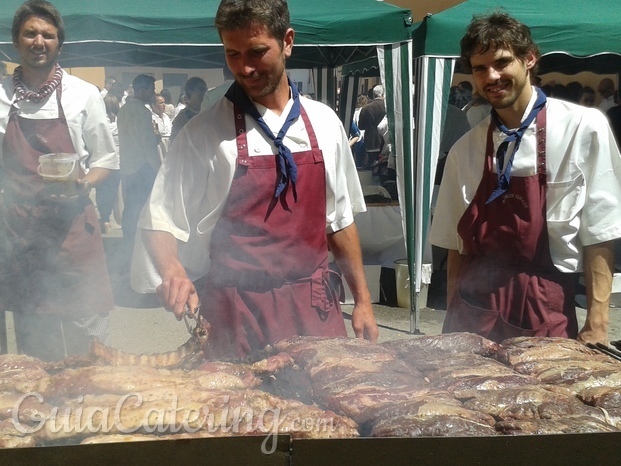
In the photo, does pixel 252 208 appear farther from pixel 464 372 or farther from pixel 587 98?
pixel 587 98

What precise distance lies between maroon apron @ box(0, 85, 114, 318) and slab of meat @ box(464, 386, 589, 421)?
96.1 inches

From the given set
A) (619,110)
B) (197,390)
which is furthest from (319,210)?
(619,110)

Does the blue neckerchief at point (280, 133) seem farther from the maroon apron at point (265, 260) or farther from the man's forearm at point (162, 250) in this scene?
the man's forearm at point (162, 250)

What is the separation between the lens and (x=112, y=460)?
1.82 metres

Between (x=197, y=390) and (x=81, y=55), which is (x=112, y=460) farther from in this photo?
(x=81, y=55)

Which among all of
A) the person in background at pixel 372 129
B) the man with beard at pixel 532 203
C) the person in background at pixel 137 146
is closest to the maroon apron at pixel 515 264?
the man with beard at pixel 532 203

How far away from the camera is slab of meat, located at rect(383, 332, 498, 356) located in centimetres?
281

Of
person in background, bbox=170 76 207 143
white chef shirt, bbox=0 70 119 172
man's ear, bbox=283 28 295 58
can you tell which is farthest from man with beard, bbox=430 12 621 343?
person in background, bbox=170 76 207 143

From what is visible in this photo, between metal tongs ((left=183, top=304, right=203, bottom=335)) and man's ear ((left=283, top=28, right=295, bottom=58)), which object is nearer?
metal tongs ((left=183, top=304, right=203, bottom=335))

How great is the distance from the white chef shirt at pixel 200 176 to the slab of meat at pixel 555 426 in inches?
49.7

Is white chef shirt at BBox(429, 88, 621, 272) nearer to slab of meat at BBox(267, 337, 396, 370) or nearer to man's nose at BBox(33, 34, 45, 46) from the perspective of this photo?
slab of meat at BBox(267, 337, 396, 370)

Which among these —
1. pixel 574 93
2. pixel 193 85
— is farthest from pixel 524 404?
pixel 574 93

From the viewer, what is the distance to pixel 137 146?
8.74m

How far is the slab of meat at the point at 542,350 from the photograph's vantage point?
8.91ft
